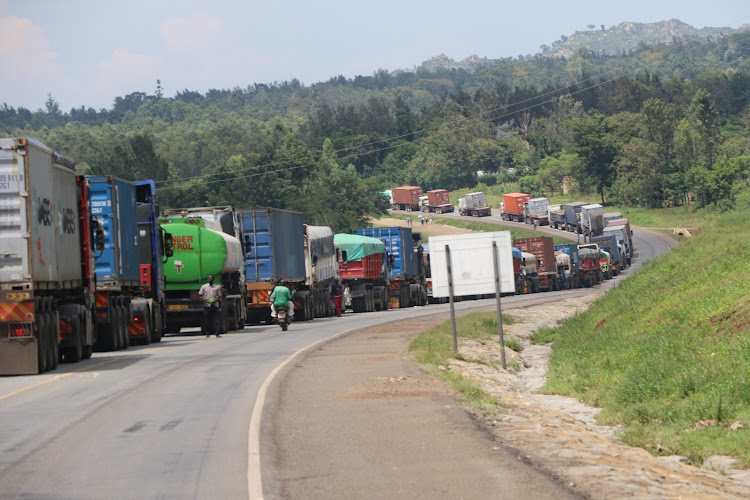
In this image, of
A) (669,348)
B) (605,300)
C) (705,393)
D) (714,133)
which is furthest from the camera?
(714,133)

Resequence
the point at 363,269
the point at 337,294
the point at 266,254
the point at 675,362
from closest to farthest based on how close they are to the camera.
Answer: the point at 675,362, the point at 266,254, the point at 337,294, the point at 363,269

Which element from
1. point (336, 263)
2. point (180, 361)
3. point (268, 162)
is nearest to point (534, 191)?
point (268, 162)

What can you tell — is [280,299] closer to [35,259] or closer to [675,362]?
[35,259]

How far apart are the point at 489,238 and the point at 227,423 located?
831 centimetres

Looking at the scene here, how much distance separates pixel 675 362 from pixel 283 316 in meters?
20.3

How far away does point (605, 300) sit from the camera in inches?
1350

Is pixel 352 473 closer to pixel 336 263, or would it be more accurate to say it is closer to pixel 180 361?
pixel 180 361

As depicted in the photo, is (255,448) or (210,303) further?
(210,303)

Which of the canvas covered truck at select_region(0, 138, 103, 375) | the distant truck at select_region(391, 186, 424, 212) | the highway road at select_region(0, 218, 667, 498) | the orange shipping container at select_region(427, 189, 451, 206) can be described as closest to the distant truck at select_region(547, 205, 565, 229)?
the orange shipping container at select_region(427, 189, 451, 206)

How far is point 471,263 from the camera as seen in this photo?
20188 mm

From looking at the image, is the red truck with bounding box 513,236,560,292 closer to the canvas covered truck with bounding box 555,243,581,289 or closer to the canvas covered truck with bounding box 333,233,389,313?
the canvas covered truck with bounding box 555,243,581,289

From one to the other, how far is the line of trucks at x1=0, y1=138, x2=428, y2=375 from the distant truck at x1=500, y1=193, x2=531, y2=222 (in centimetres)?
8398

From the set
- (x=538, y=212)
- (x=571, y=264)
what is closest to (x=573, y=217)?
(x=538, y=212)

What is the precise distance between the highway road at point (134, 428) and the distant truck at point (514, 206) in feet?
373
